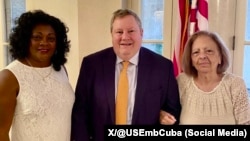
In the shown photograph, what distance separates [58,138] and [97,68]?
0.44 m

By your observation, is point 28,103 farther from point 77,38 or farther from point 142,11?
point 142,11

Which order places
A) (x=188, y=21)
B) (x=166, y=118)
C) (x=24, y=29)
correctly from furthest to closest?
(x=188, y=21) < (x=166, y=118) < (x=24, y=29)

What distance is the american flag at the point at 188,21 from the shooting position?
80.9 inches

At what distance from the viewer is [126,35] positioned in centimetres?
159

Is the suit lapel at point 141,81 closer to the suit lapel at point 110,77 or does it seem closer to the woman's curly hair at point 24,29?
the suit lapel at point 110,77

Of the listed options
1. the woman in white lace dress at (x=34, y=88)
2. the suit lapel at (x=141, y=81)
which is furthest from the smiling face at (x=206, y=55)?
the woman in white lace dress at (x=34, y=88)

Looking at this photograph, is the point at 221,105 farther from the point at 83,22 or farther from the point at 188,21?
the point at 83,22

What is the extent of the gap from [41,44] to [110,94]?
457mm

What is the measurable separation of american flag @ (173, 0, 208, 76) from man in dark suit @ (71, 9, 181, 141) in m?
0.48

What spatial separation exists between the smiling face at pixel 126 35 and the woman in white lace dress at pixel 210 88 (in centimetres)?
34

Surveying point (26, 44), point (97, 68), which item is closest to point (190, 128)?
point (97, 68)

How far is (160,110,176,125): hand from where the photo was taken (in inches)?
62.0

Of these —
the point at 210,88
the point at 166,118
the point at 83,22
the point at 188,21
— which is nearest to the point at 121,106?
the point at 166,118

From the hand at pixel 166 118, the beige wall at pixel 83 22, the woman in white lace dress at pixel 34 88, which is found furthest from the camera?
the beige wall at pixel 83 22
